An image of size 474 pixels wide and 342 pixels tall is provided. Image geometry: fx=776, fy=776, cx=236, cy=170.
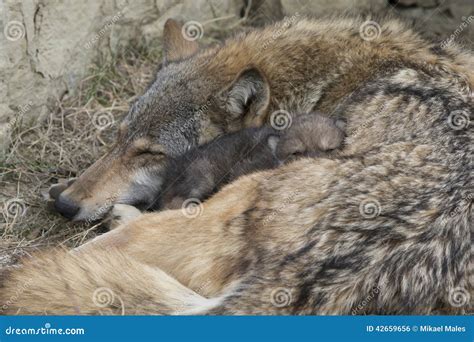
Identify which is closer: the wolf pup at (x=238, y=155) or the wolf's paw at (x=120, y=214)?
the wolf pup at (x=238, y=155)

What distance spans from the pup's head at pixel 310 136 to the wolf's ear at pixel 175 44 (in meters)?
1.35

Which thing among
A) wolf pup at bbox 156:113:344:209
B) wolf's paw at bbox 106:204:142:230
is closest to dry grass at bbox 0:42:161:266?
wolf's paw at bbox 106:204:142:230

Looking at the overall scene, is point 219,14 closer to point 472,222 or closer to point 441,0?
point 441,0

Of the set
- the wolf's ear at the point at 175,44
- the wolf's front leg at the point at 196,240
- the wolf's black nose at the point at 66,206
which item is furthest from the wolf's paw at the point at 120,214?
the wolf's ear at the point at 175,44

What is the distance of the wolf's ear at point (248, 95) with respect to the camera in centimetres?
504

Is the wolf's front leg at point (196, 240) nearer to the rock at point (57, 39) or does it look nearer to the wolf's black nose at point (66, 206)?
the wolf's black nose at point (66, 206)

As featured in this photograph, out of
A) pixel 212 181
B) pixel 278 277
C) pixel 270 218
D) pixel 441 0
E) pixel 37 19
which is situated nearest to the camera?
pixel 278 277

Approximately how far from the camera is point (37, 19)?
19.5 ft

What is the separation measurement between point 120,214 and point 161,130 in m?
0.64

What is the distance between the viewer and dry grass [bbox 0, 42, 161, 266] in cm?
533

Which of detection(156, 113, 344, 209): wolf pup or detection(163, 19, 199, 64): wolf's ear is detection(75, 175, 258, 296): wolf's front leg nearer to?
detection(156, 113, 344, 209): wolf pup

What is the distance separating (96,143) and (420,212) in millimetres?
3289

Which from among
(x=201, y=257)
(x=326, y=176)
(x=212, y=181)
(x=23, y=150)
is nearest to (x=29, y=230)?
(x=23, y=150)

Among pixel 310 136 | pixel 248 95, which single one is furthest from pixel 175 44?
pixel 310 136
